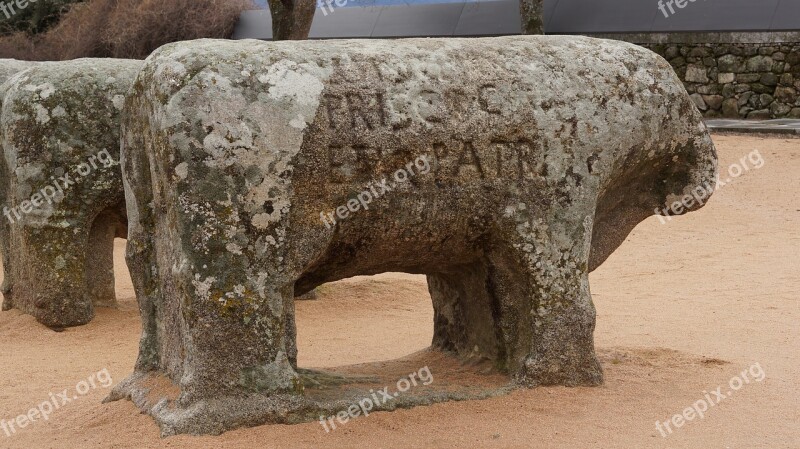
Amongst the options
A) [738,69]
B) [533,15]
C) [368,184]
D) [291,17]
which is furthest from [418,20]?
[368,184]

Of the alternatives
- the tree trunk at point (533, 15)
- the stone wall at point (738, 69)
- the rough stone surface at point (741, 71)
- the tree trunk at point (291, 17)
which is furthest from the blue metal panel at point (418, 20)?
the tree trunk at point (291, 17)

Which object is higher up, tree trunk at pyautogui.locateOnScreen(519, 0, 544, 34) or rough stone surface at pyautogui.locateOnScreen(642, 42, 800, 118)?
tree trunk at pyautogui.locateOnScreen(519, 0, 544, 34)

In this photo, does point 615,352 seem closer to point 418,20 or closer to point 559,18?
point 559,18

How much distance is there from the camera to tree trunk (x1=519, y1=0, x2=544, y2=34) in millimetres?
15781

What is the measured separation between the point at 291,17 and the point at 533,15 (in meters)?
4.78

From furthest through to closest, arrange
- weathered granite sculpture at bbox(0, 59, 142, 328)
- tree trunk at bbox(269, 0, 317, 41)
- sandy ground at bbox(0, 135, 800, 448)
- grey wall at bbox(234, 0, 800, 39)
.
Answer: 1. grey wall at bbox(234, 0, 800, 39)
2. tree trunk at bbox(269, 0, 317, 41)
3. weathered granite sculpture at bbox(0, 59, 142, 328)
4. sandy ground at bbox(0, 135, 800, 448)

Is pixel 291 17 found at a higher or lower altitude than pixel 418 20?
higher

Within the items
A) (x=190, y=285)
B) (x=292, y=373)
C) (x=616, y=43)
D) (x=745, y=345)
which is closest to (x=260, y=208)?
(x=190, y=285)

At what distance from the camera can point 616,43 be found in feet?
18.1

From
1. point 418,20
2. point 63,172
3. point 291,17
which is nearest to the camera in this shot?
point 63,172

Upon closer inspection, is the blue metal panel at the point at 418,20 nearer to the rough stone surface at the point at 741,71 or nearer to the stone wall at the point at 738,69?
the stone wall at the point at 738,69

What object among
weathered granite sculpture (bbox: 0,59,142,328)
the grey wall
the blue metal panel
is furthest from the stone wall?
weathered granite sculpture (bbox: 0,59,142,328)

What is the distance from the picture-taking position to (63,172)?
8016 mm

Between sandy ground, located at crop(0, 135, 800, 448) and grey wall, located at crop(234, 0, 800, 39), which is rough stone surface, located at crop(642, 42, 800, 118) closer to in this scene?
grey wall, located at crop(234, 0, 800, 39)
